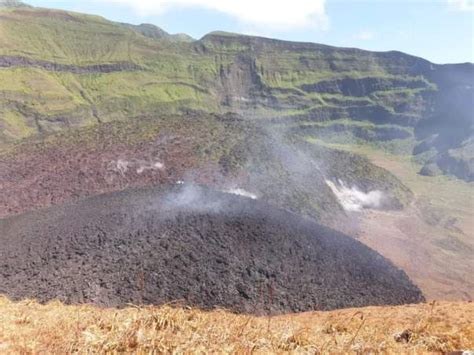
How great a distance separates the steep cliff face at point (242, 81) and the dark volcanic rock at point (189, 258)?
63410 millimetres

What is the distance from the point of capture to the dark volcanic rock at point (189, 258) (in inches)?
830

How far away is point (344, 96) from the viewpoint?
130 meters

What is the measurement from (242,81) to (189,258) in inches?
4378

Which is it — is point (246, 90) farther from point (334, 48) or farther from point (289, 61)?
point (334, 48)

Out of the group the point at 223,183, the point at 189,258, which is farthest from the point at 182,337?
the point at 223,183

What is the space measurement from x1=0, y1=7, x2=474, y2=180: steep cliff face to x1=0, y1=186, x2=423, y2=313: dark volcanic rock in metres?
63.4

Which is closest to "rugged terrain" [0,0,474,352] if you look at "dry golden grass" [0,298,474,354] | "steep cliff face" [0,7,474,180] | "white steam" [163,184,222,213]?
"dry golden grass" [0,298,474,354]

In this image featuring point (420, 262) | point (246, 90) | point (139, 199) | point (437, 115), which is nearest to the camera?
point (139, 199)

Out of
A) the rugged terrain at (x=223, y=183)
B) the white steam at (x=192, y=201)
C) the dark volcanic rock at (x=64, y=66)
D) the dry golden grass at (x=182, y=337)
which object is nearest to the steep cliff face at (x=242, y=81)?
the dark volcanic rock at (x=64, y=66)

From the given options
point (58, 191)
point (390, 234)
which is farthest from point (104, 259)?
point (390, 234)

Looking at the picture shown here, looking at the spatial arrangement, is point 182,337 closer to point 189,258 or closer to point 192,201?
point 189,258

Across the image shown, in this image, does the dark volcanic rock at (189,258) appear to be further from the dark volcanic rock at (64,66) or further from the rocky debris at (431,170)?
the dark volcanic rock at (64,66)

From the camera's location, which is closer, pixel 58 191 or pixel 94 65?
pixel 58 191

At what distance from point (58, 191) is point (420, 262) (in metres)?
30.5
